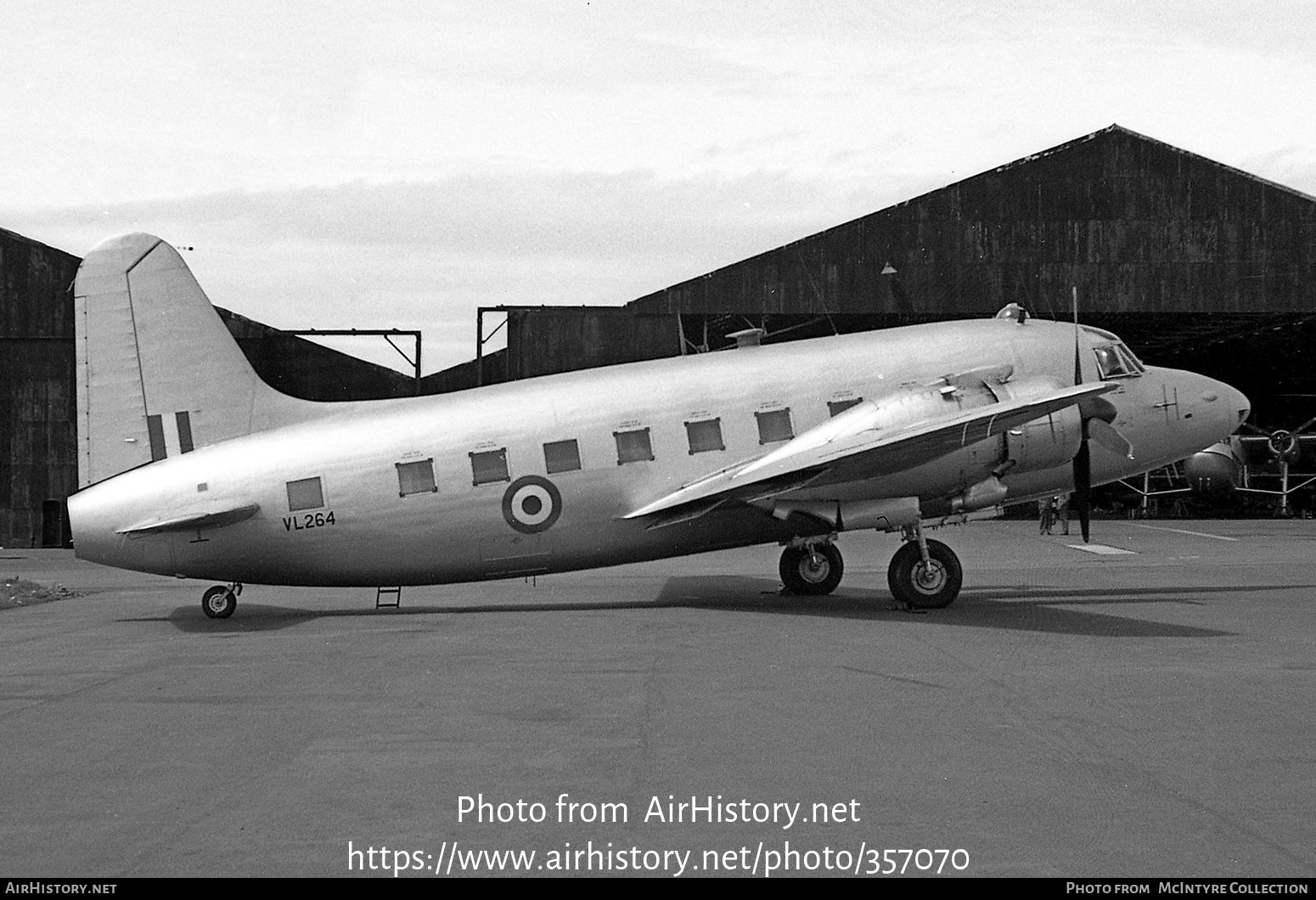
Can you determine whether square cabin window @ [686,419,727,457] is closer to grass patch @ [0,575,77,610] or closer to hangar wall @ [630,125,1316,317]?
grass patch @ [0,575,77,610]

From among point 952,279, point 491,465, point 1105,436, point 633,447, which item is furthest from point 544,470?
point 952,279

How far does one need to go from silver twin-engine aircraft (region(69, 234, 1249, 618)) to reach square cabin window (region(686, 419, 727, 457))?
31mm

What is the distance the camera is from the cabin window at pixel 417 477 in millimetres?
22891

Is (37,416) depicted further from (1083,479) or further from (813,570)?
(1083,479)

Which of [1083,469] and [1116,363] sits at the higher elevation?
[1116,363]

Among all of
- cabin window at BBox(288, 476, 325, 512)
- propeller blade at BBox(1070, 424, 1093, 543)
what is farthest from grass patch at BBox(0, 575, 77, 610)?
propeller blade at BBox(1070, 424, 1093, 543)

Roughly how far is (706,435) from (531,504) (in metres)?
3.19

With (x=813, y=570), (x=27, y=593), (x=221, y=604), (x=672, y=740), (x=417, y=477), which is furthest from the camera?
(x=27, y=593)

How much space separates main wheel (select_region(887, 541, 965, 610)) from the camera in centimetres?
2297

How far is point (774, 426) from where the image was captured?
23812 mm

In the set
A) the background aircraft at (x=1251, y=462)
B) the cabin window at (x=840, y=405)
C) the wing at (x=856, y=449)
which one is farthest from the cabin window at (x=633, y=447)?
the background aircraft at (x=1251, y=462)

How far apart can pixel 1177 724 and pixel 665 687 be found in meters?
5.35

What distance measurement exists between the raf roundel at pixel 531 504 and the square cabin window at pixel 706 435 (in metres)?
2.49
